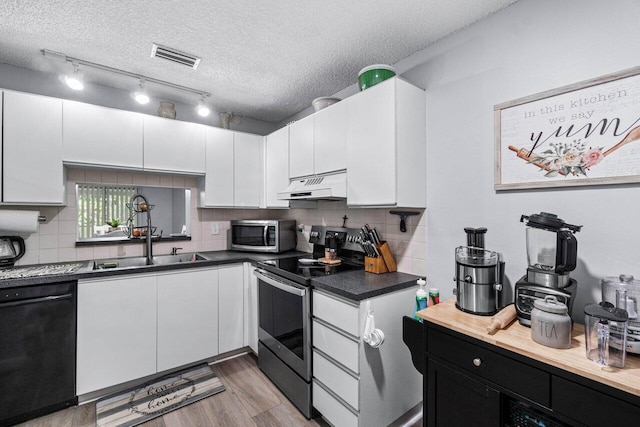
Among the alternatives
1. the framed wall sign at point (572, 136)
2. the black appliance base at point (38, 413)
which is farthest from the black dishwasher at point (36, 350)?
the framed wall sign at point (572, 136)

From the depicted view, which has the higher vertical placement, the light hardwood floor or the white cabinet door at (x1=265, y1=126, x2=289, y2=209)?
the white cabinet door at (x1=265, y1=126, x2=289, y2=209)

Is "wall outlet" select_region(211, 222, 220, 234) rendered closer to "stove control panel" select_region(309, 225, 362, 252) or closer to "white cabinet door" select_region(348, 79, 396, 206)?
"stove control panel" select_region(309, 225, 362, 252)

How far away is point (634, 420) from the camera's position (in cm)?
85

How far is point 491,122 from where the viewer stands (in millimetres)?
1650

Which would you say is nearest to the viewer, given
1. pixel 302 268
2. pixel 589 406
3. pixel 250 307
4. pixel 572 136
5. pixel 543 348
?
pixel 589 406

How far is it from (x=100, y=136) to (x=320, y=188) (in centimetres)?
188

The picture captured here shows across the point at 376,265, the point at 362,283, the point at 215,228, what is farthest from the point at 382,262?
the point at 215,228

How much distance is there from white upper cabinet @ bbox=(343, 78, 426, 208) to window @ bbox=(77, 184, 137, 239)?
226cm

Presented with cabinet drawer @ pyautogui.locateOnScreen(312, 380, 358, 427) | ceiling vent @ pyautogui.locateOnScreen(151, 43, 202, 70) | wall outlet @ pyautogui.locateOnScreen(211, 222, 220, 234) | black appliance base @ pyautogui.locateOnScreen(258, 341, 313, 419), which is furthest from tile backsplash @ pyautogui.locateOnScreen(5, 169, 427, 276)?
ceiling vent @ pyautogui.locateOnScreen(151, 43, 202, 70)

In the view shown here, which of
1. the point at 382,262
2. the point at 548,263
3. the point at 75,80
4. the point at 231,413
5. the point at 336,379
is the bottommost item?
the point at 231,413

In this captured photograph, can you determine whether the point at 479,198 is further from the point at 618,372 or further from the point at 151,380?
the point at 151,380

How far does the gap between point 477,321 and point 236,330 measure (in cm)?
213

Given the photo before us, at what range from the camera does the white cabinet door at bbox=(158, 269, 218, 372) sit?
2.31 metres

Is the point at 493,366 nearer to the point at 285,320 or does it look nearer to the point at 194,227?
the point at 285,320
